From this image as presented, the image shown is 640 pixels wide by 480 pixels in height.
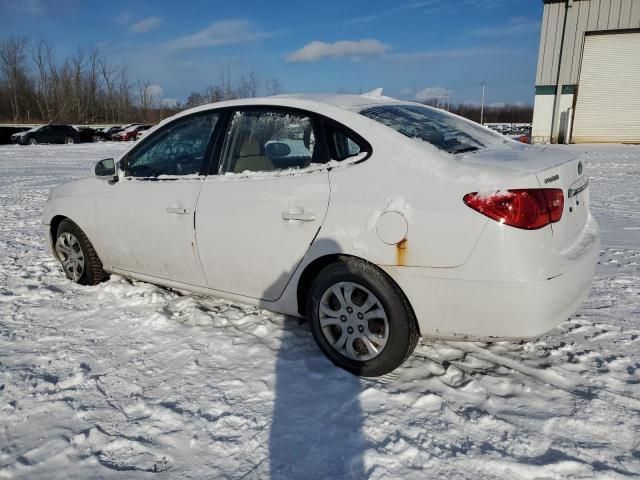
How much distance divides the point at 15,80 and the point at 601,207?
65826 millimetres

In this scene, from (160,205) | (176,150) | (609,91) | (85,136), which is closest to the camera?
(160,205)

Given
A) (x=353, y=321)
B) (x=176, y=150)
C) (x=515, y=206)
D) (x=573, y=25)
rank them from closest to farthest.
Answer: (x=515, y=206)
(x=353, y=321)
(x=176, y=150)
(x=573, y=25)

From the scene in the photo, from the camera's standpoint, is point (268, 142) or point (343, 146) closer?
point (343, 146)

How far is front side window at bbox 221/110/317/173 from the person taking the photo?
3061mm

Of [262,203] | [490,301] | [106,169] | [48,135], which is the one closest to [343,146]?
[262,203]

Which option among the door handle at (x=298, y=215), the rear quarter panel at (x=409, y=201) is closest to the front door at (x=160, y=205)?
the door handle at (x=298, y=215)

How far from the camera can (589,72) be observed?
23531mm

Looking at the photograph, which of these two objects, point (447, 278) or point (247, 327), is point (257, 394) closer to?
point (247, 327)

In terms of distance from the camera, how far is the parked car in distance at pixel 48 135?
99.1ft

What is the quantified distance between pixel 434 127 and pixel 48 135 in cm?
3405

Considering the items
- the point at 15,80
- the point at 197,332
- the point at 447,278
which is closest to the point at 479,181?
the point at 447,278

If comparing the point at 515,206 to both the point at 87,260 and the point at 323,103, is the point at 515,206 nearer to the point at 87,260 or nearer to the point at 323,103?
the point at 323,103

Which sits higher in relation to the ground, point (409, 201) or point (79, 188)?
point (409, 201)

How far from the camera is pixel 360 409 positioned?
101 inches
